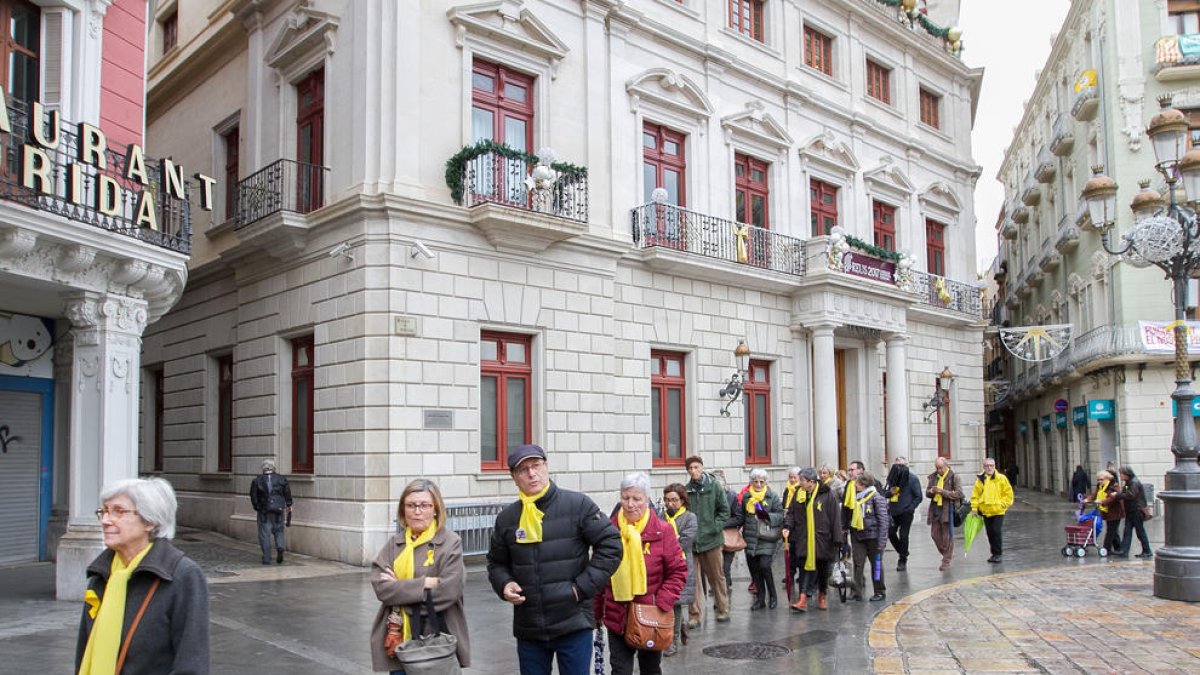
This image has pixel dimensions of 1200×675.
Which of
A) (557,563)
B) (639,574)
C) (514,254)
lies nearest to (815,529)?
(639,574)

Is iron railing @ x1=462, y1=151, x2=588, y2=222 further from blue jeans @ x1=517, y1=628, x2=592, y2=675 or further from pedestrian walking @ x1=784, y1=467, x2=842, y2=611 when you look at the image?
blue jeans @ x1=517, y1=628, x2=592, y2=675


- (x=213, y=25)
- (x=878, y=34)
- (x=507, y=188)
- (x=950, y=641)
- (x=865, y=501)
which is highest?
(x=878, y=34)

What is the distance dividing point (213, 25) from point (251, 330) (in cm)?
713

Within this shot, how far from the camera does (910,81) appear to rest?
30.0 m

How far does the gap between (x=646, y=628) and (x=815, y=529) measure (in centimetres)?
593

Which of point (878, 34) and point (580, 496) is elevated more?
point (878, 34)

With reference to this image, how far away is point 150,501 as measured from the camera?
4109 millimetres

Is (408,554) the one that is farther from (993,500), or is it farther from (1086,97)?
(1086,97)

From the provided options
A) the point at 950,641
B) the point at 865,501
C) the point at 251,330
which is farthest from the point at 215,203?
the point at 950,641

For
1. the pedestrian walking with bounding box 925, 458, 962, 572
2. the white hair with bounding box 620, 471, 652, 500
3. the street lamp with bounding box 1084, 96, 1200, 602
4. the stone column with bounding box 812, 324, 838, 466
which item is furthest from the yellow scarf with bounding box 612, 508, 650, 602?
the stone column with bounding box 812, 324, 838, 466

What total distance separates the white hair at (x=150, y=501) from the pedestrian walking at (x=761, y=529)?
894cm

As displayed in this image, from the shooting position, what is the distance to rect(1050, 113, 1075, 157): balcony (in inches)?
1469

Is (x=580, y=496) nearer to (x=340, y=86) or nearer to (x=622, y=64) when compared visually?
(x=340, y=86)

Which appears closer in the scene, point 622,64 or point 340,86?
point 340,86
